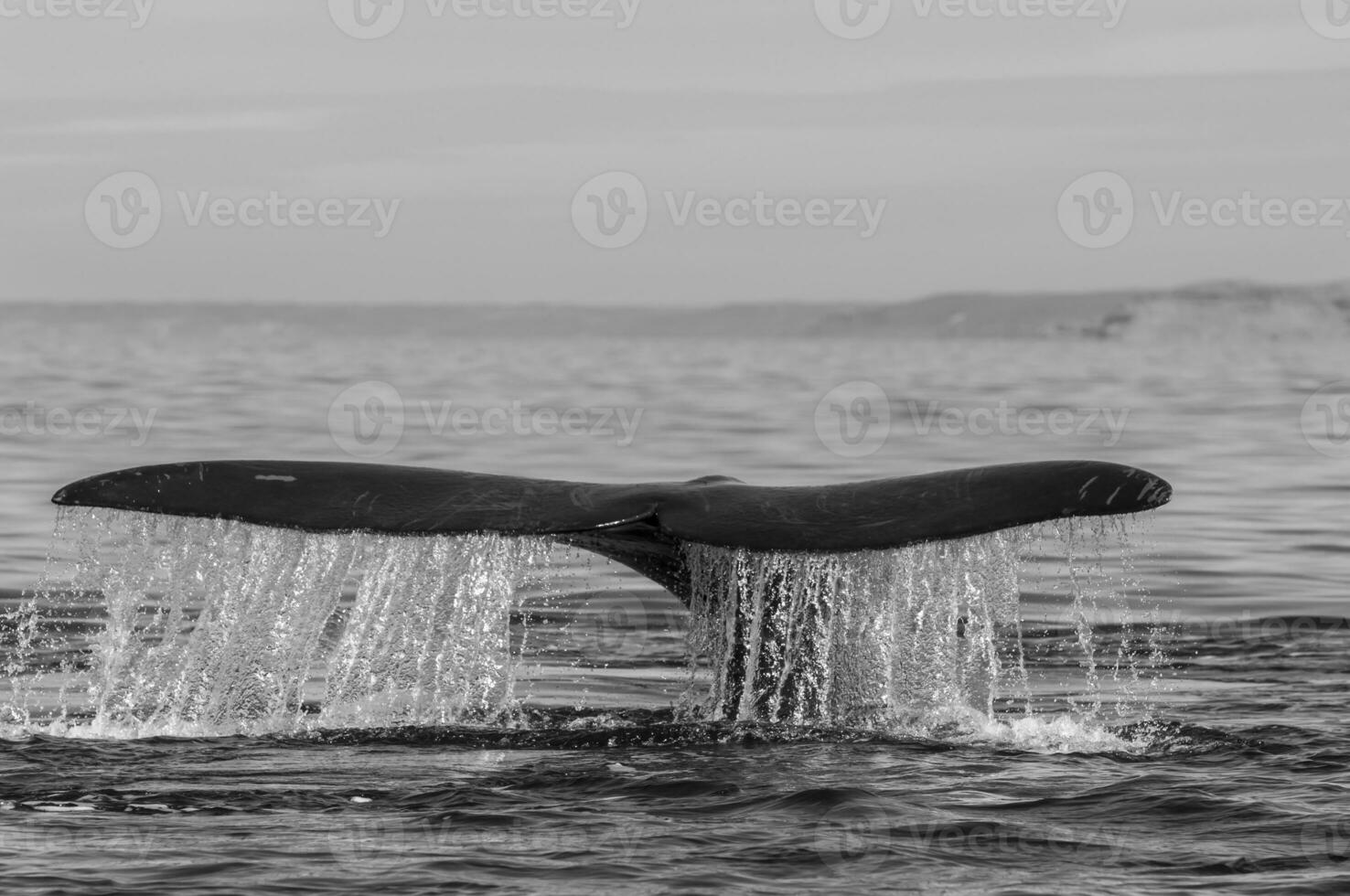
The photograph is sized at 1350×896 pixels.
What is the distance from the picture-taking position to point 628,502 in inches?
246

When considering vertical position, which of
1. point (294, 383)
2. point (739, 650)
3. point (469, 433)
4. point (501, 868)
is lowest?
point (501, 868)

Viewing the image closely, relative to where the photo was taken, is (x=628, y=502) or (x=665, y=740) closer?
(x=628, y=502)

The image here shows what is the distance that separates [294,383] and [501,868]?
3178 cm

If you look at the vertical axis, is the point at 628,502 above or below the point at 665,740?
above

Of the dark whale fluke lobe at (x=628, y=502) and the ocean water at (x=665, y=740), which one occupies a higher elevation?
the dark whale fluke lobe at (x=628, y=502)

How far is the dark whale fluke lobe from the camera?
5.84 m

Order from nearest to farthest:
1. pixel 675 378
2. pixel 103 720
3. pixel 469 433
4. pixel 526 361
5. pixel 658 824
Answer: pixel 658 824, pixel 103 720, pixel 469 433, pixel 675 378, pixel 526 361

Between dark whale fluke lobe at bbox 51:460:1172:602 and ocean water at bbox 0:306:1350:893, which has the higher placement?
dark whale fluke lobe at bbox 51:460:1172:602

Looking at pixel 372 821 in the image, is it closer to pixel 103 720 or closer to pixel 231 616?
pixel 103 720

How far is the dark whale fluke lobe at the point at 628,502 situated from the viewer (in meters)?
5.84

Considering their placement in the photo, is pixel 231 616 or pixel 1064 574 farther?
pixel 1064 574

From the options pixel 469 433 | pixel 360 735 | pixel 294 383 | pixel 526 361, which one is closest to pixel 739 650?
pixel 360 735

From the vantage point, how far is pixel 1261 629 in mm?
11344

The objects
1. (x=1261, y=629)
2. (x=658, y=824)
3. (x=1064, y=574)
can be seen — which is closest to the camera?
(x=658, y=824)
